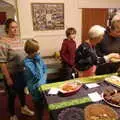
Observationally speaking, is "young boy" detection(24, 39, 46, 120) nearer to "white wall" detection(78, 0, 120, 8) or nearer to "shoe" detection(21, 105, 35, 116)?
"shoe" detection(21, 105, 35, 116)

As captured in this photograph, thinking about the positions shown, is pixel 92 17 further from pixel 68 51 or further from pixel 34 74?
pixel 34 74

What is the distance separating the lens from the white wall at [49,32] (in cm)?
337

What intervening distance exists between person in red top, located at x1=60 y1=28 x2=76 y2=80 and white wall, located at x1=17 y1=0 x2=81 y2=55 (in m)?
0.67

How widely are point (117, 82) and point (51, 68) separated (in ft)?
6.68

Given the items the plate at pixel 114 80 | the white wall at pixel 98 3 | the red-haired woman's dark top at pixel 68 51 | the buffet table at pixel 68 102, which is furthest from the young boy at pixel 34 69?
the white wall at pixel 98 3

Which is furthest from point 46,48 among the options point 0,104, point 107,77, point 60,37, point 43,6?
point 107,77

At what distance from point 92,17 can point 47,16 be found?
1.00 meters

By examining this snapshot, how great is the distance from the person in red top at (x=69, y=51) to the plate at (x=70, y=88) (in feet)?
4.93

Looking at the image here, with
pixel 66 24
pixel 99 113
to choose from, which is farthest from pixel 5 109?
pixel 66 24

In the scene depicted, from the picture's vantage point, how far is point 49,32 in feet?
11.9

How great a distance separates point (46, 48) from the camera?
370 cm

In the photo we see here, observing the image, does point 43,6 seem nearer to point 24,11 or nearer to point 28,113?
point 24,11

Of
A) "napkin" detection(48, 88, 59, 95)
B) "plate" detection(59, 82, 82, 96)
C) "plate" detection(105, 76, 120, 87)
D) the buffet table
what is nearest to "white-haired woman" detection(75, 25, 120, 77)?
"plate" detection(105, 76, 120, 87)

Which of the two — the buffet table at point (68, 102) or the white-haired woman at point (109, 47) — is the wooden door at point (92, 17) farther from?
the buffet table at point (68, 102)
